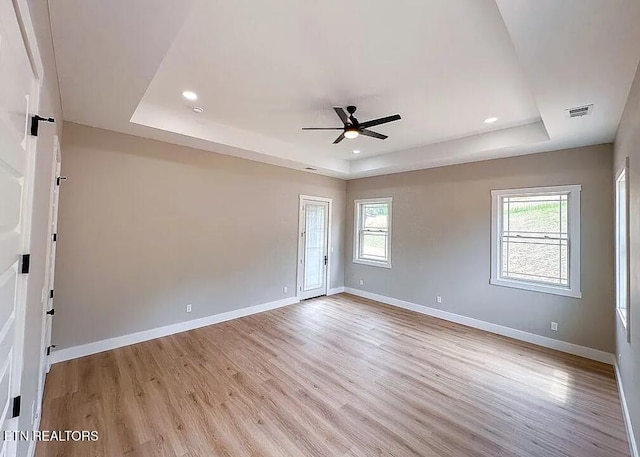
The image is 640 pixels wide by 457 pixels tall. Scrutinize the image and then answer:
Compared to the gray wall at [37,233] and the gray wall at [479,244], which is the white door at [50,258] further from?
the gray wall at [479,244]

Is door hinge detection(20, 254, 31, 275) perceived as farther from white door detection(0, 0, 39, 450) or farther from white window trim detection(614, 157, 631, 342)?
white window trim detection(614, 157, 631, 342)

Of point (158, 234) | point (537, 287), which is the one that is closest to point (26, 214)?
point (158, 234)

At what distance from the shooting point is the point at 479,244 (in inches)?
182

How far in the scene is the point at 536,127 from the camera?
363 centimetres

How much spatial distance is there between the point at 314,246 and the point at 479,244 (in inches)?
127

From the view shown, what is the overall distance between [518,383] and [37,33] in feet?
15.5

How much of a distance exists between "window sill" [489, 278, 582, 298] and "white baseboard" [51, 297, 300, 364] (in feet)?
12.8

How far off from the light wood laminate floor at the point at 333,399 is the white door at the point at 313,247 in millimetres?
1974

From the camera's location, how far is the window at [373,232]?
6.02 meters

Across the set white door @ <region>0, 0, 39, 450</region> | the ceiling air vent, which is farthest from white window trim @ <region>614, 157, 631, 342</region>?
white door @ <region>0, 0, 39, 450</region>

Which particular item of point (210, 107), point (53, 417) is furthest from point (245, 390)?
point (210, 107)

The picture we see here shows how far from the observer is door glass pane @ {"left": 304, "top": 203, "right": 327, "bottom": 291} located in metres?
6.05

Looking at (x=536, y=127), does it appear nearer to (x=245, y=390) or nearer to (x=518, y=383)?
(x=518, y=383)

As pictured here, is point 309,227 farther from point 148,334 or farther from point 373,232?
point 148,334
